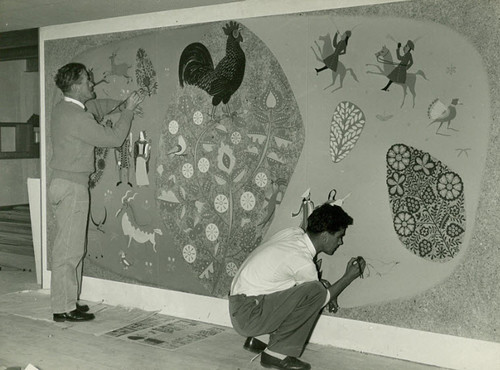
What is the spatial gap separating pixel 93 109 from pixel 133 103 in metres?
0.43

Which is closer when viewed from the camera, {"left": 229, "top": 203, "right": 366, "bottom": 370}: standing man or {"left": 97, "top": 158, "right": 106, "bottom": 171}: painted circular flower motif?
{"left": 229, "top": 203, "right": 366, "bottom": 370}: standing man

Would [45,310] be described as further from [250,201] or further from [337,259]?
[337,259]

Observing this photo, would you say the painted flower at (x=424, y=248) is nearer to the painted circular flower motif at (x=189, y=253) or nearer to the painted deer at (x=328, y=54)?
the painted deer at (x=328, y=54)

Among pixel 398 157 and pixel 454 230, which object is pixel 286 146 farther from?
pixel 454 230

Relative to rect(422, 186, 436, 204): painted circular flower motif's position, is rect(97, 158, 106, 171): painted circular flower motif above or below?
above

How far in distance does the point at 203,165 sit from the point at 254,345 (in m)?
1.27

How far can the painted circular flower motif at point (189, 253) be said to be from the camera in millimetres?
4371

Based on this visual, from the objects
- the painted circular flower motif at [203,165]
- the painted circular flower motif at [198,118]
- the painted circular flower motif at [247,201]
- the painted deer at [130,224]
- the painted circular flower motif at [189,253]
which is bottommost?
the painted circular flower motif at [189,253]

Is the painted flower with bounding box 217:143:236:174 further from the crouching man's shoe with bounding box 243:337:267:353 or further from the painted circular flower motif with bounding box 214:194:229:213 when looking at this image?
the crouching man's shoe with bounding box 243:337:267:353

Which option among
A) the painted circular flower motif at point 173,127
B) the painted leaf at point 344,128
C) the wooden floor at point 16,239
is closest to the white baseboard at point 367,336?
the painted leaf at point 344,128

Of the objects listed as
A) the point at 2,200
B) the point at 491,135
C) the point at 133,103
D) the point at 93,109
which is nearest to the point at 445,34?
the point at 491,135

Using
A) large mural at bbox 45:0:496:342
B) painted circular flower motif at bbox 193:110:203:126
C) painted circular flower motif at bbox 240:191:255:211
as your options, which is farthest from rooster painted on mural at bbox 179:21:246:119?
painted circular flower motif at bbox 240:191:255:211

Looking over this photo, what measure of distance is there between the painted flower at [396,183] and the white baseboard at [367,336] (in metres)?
0.79

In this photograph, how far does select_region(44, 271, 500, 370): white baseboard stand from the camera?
11.1ft
